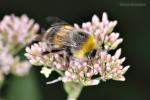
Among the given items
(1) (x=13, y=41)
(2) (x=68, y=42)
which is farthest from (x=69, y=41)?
(1) (x=13, y=41)

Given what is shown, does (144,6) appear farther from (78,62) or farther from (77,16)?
(78,62)

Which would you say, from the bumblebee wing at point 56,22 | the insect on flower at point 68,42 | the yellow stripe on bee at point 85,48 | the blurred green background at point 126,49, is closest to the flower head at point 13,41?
the bumblebee wing at point 56,22

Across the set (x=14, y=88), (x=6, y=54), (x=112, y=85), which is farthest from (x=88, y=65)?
(x=112, y=85)

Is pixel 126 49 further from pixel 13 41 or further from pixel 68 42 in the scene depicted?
pixel 68 42

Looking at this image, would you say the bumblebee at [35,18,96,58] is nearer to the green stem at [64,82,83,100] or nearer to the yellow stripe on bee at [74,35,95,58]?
the yellow stripe on bee at [74,35,95,58]

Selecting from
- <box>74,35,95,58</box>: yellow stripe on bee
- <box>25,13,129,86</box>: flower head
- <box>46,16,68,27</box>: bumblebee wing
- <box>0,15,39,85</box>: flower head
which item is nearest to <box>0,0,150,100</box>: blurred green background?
<box>0,15,39,85</box>: flower head

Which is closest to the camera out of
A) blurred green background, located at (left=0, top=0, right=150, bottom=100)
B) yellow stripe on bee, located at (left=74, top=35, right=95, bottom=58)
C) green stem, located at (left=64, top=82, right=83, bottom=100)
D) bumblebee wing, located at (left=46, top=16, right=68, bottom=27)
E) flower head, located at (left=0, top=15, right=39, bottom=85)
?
yellow stripe on bee, located at (left=74, top=35, right=95, bottom=58)
